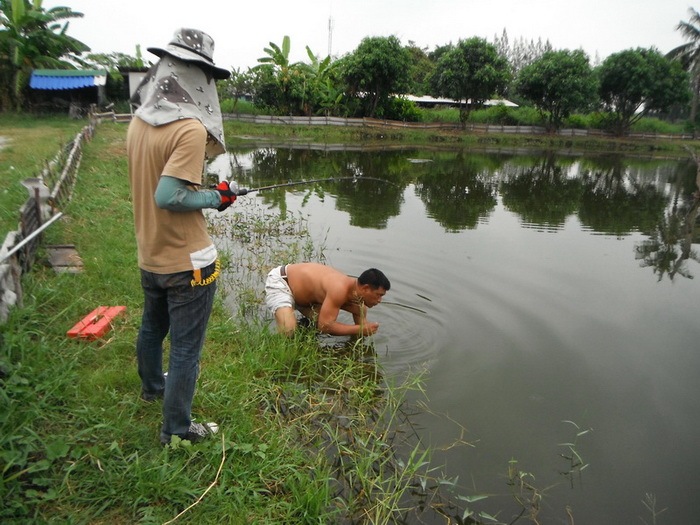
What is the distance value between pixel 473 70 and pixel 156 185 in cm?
2984

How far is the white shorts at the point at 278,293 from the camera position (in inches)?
167

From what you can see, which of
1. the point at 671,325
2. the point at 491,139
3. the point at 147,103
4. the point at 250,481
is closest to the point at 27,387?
the point at 250,481

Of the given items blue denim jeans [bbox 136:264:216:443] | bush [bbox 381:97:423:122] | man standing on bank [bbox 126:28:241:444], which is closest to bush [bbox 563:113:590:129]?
bush [bbox 381:97:423:122]

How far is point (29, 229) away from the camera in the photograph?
405cm

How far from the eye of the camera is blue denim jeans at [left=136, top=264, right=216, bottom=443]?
2170 millimetres

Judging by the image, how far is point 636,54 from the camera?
29.7m

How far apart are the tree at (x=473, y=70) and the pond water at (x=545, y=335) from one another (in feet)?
61.7

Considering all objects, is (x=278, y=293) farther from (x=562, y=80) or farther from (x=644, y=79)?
(x=644, y=79)

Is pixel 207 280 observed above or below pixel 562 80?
below

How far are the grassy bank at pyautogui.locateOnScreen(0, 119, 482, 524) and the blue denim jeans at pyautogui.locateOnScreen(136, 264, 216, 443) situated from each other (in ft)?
0.66

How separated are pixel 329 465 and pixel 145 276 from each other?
4.77 feet

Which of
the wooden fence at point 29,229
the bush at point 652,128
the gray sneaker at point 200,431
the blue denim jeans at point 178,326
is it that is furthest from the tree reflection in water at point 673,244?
the bush at point 652,128

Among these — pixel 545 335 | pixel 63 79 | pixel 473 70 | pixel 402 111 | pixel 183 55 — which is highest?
pixel 473 70

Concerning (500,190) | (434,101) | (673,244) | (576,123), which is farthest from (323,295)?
(434,101)
